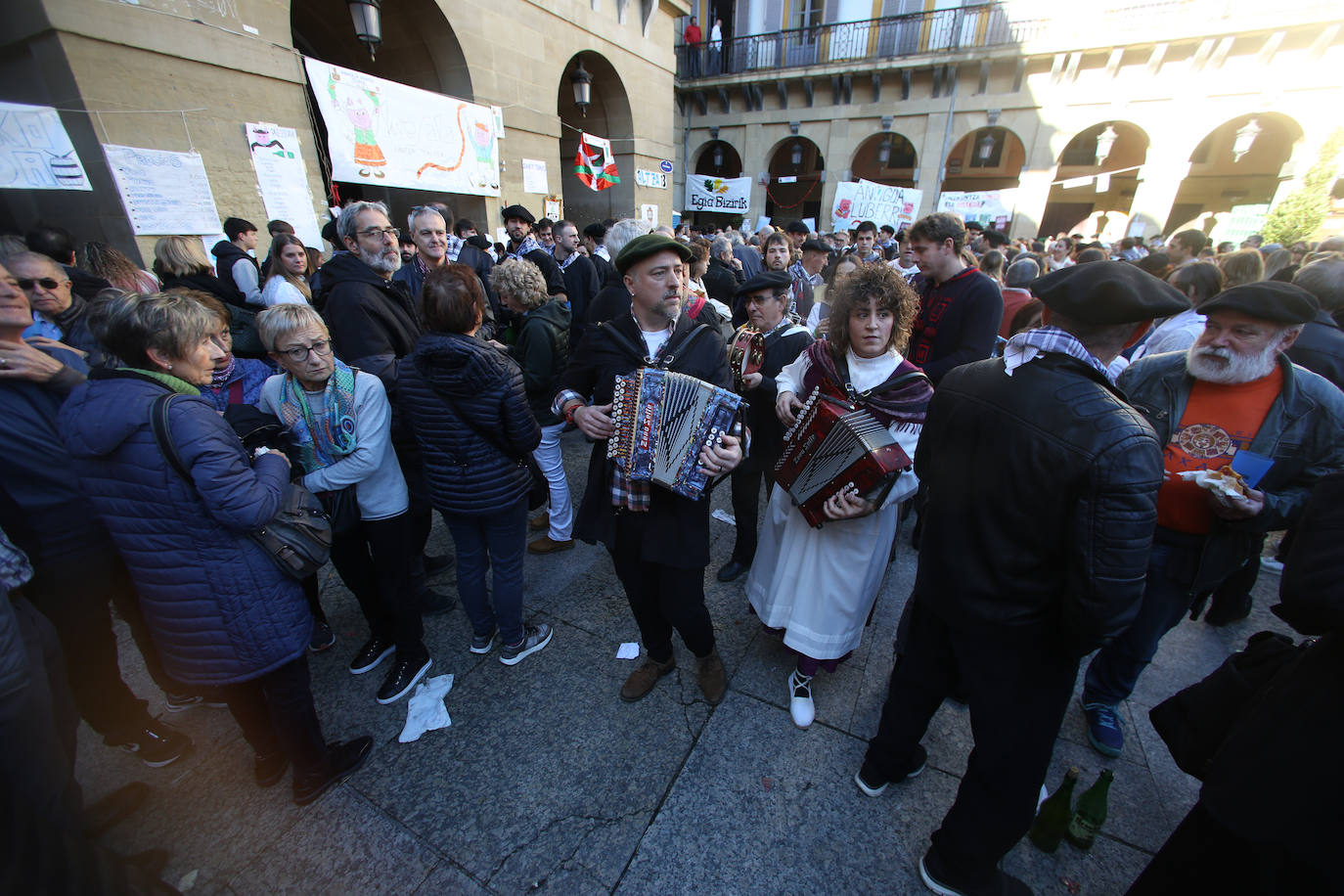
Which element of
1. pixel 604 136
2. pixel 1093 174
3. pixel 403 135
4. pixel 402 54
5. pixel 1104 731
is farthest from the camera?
pixel 1093 174

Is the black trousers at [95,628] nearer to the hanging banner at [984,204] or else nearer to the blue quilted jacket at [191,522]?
the blue quilted jacket at [191,522]

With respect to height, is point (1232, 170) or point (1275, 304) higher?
point (1232, 170)

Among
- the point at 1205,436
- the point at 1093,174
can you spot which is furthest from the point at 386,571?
the point at 1093,174

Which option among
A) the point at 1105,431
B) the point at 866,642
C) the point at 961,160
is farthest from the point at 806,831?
the point at 961,160

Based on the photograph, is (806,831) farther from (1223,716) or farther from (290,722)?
(290,722)

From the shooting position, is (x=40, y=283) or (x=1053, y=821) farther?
(x=40, y=283)

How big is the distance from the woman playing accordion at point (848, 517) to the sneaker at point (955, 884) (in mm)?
731

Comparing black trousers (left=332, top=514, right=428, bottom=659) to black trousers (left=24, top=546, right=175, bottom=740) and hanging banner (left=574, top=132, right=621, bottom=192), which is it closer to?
black trousers (left=24, top=546, right=175, bottom=740)

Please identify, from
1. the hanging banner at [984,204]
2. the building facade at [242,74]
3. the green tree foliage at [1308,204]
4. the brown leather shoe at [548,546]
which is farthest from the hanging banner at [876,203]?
the brown leather shoe at [548,546]

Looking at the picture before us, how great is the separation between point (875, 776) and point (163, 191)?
28.6 ft

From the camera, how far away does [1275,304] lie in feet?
6.23

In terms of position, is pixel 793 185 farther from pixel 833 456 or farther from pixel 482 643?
pixel 482 643

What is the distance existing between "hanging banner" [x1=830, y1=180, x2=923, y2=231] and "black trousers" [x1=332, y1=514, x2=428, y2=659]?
14.8m

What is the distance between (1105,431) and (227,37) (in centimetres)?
948
